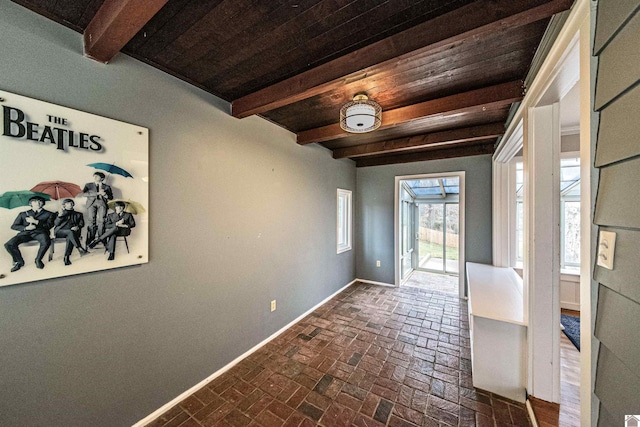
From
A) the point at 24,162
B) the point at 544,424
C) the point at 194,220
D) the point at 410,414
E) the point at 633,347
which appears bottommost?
the point at 410,414

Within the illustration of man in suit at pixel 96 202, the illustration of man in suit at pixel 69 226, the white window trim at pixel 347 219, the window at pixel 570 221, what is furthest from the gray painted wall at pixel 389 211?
the illustration of man in suit at pixel 69 226

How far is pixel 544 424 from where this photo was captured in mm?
1426

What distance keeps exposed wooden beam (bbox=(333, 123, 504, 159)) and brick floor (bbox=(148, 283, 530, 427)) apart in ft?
7.89

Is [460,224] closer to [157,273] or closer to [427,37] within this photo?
[427,37]

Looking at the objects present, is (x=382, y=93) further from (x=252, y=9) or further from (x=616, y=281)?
(x=616, y=281)

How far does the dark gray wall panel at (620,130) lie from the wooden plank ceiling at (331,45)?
26.6 inches

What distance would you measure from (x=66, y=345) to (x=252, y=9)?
2.13 metres

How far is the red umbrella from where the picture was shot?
1.16 metres

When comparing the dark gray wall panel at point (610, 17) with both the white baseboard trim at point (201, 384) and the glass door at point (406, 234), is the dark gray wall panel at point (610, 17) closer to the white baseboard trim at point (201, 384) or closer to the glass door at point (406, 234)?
the white baseboard trim at point (201, 384)

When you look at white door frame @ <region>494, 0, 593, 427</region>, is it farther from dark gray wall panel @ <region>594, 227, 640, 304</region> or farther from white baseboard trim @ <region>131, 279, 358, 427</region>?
white baseboard trim @ <region>131, 279, 358, 427</region>

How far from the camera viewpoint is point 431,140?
3.08m

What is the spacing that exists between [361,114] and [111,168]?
1.80 meters

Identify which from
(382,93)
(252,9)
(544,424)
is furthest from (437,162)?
(252,9)

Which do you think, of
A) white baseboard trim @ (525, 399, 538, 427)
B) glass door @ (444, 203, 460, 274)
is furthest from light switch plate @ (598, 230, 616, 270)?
glass door @ (444, 203, 460, 274)
